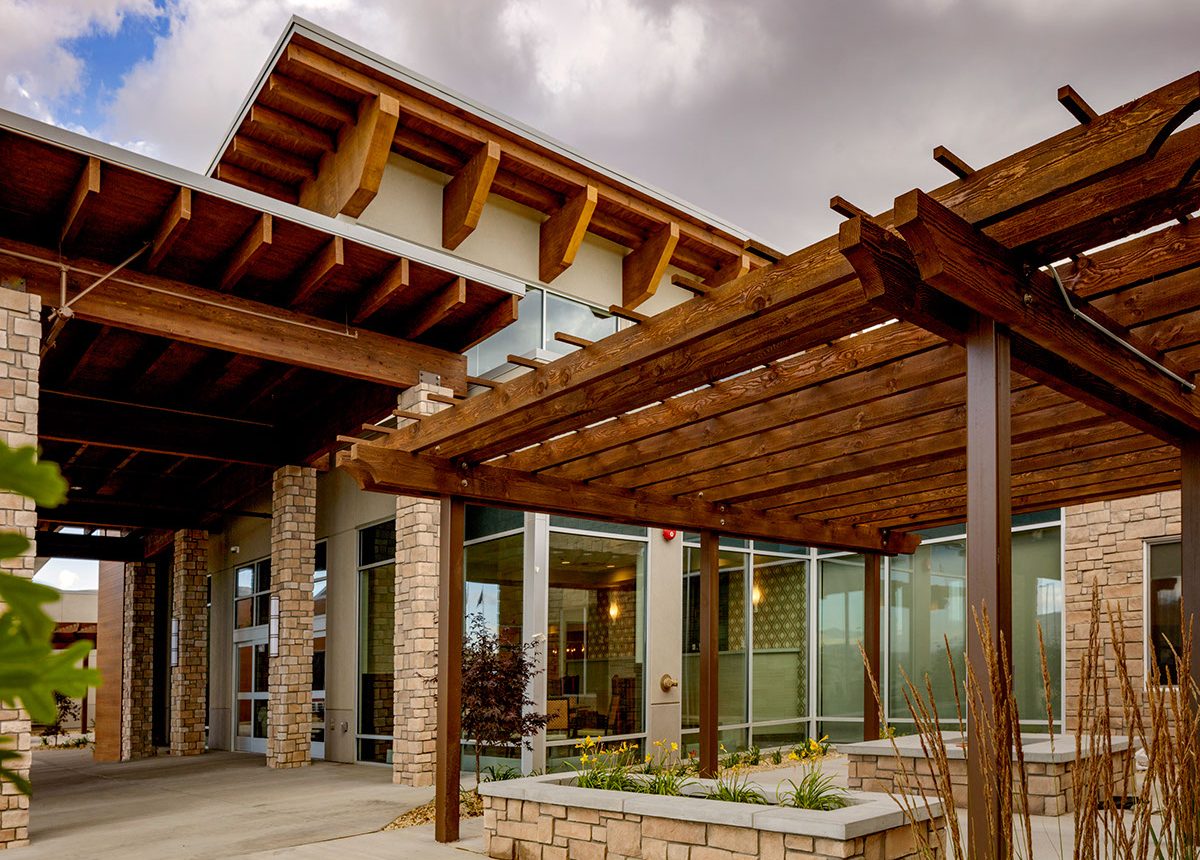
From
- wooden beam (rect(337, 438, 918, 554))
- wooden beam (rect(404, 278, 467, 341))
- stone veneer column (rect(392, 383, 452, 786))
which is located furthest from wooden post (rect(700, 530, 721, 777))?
wooden beam (rect(404, 278, 467, 341))

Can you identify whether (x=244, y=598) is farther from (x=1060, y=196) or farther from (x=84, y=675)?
(x=84, y=675)

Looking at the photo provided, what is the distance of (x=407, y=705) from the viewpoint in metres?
9.96

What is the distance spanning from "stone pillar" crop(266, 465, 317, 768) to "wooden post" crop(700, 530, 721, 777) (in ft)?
19.9

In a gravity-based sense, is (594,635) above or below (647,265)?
below

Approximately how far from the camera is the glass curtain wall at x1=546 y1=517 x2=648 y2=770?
10.3 meters

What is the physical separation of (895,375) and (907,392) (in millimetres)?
358

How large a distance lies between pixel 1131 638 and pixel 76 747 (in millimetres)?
18371

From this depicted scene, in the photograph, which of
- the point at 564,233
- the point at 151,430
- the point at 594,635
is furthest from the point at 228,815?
the point at 564,233

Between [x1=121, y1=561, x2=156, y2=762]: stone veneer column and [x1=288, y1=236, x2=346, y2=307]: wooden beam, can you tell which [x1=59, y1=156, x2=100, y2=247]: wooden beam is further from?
[x1=121, y1=561, x2=156, y2=762]: stone veneer column

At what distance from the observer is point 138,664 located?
17.8 m

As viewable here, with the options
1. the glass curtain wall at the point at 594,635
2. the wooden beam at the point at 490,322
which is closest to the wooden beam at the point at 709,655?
the glass curtain wall at the point at 594,635

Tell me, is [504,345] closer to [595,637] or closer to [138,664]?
[595,637]

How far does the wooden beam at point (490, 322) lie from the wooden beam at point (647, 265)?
3.07m

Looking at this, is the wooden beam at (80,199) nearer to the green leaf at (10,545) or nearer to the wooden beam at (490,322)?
the wooden beam at (490,322)
